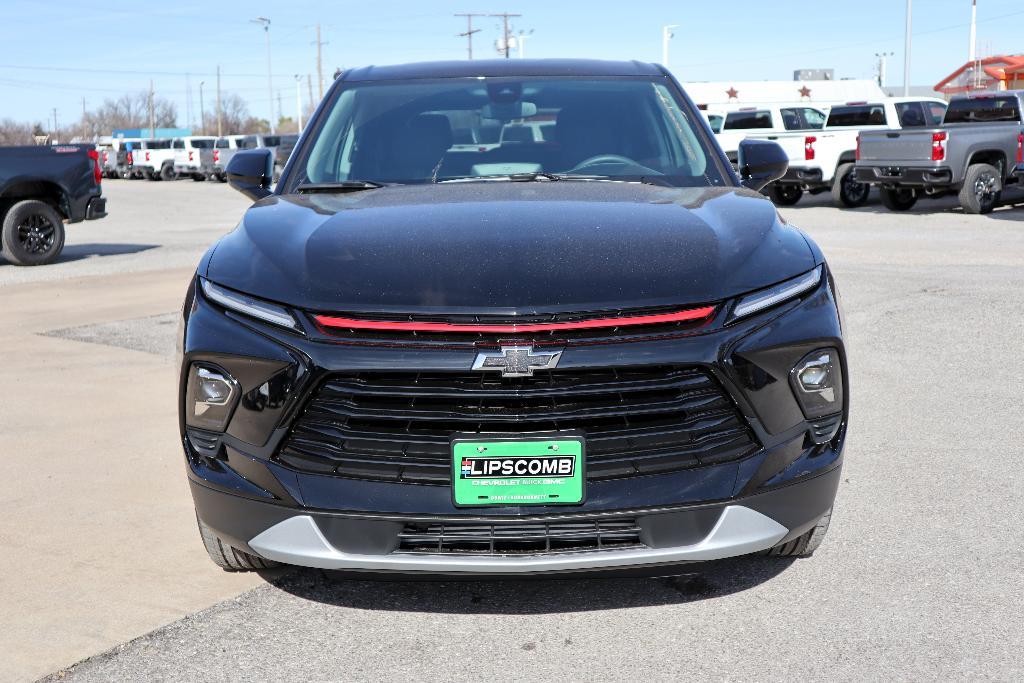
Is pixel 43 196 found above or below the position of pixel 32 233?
above

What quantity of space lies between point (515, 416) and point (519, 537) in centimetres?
30

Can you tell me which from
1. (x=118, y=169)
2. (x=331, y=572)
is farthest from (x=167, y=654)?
(x=118, y=169)

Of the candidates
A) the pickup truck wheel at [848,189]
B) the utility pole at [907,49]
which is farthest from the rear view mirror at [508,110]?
the utility pole at [907,49]

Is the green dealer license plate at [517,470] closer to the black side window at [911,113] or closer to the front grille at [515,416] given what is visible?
the front grille at [515,416]

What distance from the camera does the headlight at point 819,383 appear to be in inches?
119

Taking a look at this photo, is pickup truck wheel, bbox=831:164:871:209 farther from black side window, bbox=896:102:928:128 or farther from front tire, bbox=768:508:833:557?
front tire, bbox=768:508:833:557

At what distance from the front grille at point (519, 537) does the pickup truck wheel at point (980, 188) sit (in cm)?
1638

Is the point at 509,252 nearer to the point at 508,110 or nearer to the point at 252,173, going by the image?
the point at 508,110

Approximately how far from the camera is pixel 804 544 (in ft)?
11.4

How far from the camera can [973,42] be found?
52.3 m

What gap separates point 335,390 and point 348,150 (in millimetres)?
1910

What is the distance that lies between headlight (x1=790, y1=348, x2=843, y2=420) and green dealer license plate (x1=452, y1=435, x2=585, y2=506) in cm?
63

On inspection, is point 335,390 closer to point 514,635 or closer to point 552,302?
point 552,302

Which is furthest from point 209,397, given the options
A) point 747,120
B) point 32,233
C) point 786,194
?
point 747,120
